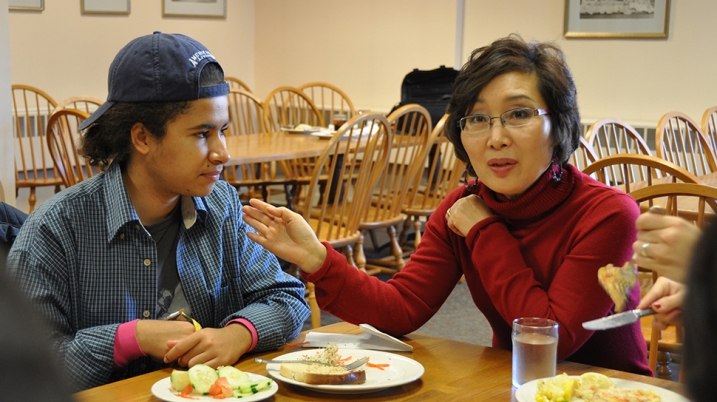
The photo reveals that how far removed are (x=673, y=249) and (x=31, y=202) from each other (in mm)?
4281

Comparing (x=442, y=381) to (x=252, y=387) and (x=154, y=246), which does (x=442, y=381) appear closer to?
(x=252, y=387)

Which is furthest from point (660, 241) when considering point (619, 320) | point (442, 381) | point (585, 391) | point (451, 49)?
point (451, 49)

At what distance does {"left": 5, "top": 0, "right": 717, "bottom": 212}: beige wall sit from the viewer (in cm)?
533

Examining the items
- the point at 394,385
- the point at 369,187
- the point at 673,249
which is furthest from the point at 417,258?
the point at 369,187

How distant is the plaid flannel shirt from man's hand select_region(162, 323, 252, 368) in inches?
2.4

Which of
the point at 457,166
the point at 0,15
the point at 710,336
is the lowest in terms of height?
the point at 457,166

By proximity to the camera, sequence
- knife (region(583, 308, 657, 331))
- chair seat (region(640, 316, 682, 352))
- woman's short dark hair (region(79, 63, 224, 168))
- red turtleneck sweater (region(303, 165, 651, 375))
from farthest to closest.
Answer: chair seat (region(640, 316, 682, 352)), woman's short dark hair (region(79, 63, 224, 168)), red turtleneck sweater (region(303, 165, 651, 375)), knife (region(583, 308, 657, 331))

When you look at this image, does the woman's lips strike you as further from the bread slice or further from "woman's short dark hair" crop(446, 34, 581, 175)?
the bread slice

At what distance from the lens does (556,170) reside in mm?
1617

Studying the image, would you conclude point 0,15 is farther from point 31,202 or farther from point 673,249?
point 673,249

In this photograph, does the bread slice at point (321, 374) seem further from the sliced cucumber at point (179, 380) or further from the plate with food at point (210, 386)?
the sliced cucumber at point (179, 380)

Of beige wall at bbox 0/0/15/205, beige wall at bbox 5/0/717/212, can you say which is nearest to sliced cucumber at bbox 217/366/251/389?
beige wall at bbox 0/0/15/205

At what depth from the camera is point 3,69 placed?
127 inches

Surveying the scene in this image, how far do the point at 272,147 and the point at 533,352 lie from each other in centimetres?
306
